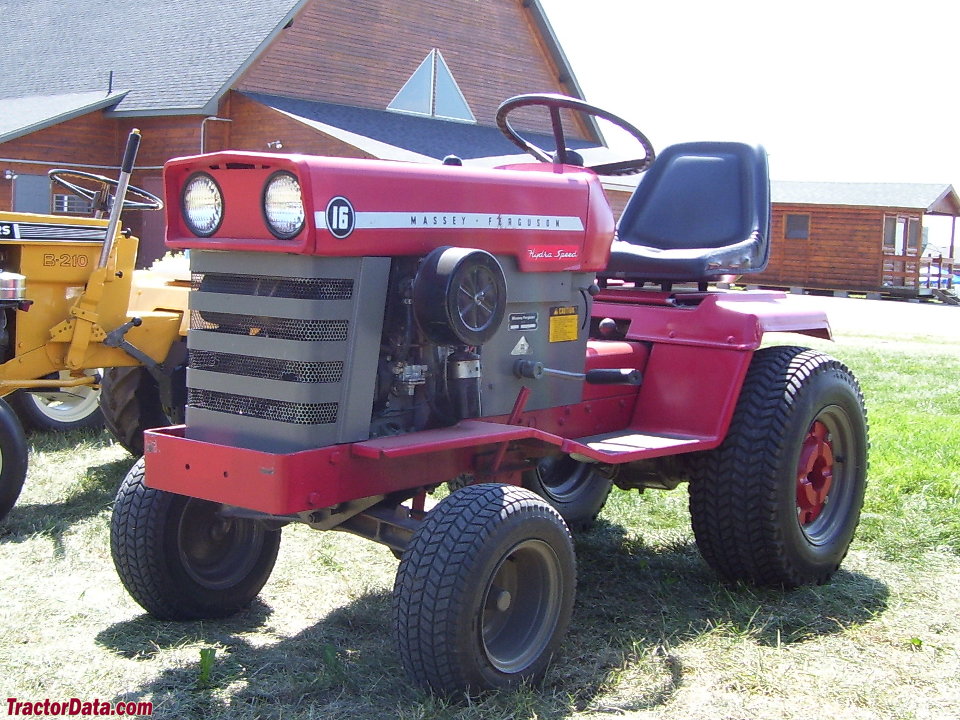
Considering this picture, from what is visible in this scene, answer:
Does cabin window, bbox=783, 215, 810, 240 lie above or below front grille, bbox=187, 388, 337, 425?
above

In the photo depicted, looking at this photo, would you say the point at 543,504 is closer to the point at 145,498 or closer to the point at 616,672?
the point at 616,672

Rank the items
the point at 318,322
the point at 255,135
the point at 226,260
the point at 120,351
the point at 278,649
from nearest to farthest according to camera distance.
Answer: the point at 318,322 → the point at 226,260 → the point at 278,649 → the point at 120,351 → the point at 255,135

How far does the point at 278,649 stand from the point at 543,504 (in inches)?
38.5

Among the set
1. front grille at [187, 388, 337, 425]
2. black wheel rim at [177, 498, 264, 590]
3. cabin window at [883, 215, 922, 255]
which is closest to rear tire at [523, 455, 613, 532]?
black wheel rim at [177, 498, 264, 590]

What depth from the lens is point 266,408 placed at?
319 cm

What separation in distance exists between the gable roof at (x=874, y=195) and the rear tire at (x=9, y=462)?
85.5 feet

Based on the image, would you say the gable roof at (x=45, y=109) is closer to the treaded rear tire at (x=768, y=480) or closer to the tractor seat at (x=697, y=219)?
the tractor seat at (x=697, y=219)

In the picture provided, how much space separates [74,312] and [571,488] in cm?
265

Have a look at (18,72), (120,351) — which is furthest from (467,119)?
(120,351)

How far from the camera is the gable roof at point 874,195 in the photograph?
28891 mm

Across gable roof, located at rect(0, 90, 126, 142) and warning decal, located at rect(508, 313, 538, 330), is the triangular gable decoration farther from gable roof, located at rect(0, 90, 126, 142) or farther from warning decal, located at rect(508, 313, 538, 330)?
warning decal, located at rect(508, 313, 538, 330)

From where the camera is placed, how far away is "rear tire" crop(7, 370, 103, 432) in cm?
665

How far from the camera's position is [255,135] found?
57.5 ft

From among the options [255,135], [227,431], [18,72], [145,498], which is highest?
[18,72]
